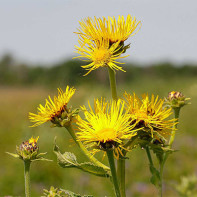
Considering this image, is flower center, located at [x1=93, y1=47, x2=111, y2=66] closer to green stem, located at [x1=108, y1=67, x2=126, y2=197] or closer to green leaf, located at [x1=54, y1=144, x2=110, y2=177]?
green stem, located at [x1=108, y1=67, x2=126, y2=197]

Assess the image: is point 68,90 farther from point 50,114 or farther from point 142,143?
point 142,143

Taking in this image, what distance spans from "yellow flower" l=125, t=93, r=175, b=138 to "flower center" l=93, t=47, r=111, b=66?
0.17 m

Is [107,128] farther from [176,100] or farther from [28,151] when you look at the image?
[176,100]

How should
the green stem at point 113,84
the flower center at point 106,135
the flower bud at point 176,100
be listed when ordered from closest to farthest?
the flower center at point 106,135
the green stem at point 113,84
the flower bud at point 176,100

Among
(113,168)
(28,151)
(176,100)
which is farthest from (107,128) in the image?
(176,100)

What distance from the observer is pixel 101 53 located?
4.03ft

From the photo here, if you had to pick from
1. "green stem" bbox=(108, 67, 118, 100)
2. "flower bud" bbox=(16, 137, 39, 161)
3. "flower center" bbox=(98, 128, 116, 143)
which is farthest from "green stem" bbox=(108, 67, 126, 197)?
"flower bud" bbox=(16, 137, 39, 161)

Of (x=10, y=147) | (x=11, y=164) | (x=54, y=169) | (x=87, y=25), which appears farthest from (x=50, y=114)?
(x=10, y=147)

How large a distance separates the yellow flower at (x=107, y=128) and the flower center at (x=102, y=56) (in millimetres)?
160

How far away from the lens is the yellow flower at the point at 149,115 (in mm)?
1214

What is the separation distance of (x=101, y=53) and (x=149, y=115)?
0.31 meters

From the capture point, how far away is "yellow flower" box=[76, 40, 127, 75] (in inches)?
48.1

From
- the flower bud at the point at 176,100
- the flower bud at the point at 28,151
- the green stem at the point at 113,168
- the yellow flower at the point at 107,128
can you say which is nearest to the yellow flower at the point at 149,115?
the yellow flower at the point at 107,128

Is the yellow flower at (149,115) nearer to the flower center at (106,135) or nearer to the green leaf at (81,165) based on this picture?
the flower center at (106,135)
